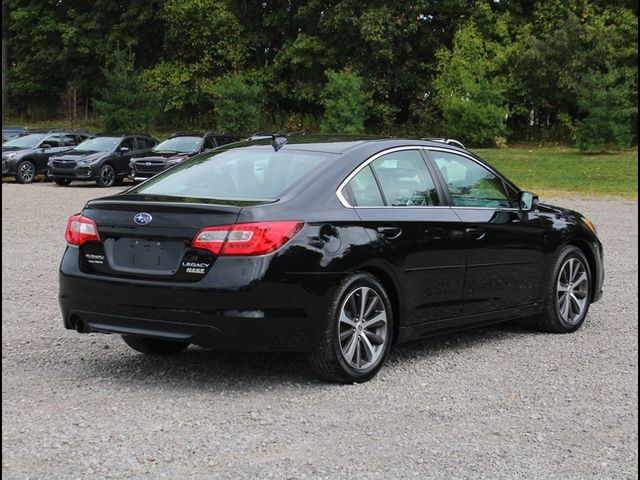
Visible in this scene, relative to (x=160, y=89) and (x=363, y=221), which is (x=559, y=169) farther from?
(x=160, y=89)

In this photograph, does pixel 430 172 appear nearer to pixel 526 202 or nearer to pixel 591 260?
pixel 526 202

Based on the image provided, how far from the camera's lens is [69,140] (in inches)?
1313

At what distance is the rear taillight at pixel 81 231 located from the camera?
20.4 feet

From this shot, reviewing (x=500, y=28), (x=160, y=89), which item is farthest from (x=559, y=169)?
(x=160, y=89)

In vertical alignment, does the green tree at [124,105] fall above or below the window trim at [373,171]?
below

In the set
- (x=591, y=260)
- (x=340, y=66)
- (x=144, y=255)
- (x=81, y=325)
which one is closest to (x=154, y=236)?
(x=144, y=255)

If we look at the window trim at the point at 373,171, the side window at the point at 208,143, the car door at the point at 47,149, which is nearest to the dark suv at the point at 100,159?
the car door at the point at 47,149

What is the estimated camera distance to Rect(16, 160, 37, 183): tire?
101 ft

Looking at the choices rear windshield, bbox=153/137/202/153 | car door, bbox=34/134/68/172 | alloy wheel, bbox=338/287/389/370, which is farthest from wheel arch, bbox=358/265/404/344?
car door, bbox=34/134/68/172

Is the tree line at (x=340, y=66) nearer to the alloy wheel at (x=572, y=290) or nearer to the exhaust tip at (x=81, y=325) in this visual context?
the alloy wheel at (x=572, y=290)

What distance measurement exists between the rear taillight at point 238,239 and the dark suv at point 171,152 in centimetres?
2172

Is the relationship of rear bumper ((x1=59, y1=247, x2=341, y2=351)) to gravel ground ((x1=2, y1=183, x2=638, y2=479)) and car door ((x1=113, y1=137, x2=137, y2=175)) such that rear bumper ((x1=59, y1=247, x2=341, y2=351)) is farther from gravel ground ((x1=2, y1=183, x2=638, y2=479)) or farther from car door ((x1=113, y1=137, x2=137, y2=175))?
car door ((x1=113, y1=137, x2=137, y2=175))

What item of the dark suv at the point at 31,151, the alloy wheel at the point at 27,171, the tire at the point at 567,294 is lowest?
the alloy wheel at the point at 27,171

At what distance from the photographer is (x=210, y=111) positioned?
58.8 meters
